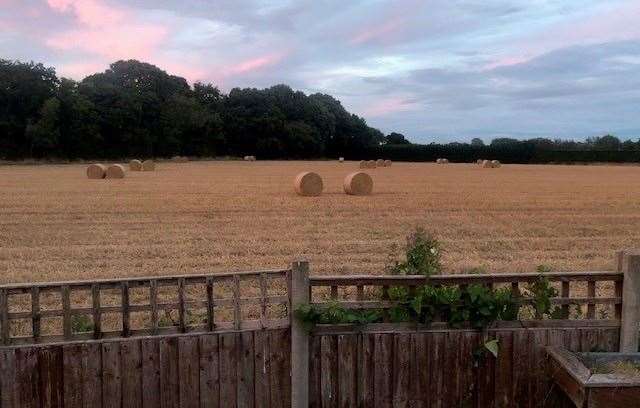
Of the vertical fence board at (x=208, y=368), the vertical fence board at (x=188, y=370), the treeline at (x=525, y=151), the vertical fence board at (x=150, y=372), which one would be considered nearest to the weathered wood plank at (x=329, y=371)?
the vertical fence board at (x=208, y=368)

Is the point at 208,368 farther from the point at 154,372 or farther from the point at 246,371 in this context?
the point at 154,372

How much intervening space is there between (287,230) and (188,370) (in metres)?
10.2

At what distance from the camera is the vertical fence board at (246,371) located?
16.3 feet

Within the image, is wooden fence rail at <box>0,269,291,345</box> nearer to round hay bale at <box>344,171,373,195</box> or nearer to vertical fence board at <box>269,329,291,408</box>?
vertical fence board at <box>269,329,291,408</box>

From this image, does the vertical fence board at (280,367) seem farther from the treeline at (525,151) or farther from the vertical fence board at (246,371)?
the treeline at (525,151)

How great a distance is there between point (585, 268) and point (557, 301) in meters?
6.37

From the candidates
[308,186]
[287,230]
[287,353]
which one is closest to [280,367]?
[287,353]

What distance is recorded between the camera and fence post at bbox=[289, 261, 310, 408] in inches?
195

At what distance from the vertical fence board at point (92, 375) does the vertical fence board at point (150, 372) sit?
0.32 meters

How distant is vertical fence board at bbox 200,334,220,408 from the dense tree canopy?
2800 inches

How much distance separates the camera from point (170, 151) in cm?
8169

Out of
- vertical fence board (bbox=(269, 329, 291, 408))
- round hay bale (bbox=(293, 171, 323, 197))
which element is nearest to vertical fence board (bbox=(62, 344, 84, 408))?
vertical fence board (bbox=(269, 329, 291, 408))

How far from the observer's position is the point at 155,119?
82.0 metres

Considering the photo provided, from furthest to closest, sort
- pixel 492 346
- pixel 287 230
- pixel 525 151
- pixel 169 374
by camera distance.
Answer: pixel 525 151 < pixel 287 230 < pixel 492 346 < pixel 169 374
